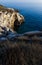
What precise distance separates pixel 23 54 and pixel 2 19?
35.7m

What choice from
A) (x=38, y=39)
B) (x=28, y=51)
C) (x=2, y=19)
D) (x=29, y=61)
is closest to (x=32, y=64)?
(x=29, y=61)

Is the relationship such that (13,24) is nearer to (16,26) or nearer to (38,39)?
(16,26)

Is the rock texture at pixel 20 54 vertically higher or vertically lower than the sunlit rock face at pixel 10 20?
higher

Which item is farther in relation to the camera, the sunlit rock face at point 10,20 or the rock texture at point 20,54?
the sunlit rock face at point 10,20

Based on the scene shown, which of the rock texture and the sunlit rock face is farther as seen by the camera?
the sunlit rock face

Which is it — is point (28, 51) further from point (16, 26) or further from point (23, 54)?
point (16, 26)

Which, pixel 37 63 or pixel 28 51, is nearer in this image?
pixel 37 63

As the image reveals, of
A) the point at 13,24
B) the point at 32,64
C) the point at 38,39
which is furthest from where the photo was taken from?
the point at 13,24

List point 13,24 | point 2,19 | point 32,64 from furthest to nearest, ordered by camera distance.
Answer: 1. point 13,24
2. point 2,19
3. point 32,64

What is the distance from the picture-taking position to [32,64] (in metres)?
8.79

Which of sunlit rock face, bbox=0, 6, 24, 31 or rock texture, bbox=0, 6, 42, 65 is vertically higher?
rock texture, bbox=0, 6, 42, 65

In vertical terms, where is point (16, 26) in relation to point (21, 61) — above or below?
below

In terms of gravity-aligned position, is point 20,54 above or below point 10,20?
above

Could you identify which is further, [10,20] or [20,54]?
[10,20]
